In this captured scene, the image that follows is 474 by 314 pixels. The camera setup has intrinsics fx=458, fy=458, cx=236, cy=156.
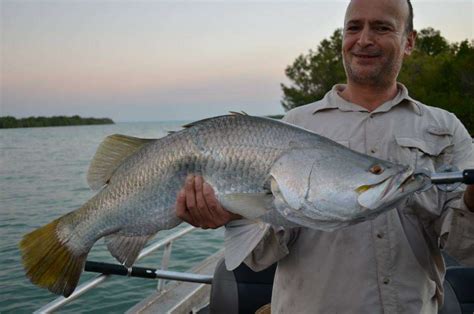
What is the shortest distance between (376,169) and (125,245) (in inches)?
56.6

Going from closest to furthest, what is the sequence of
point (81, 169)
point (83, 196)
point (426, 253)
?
point (426, 253)
point (83, 196)
point (81, 169)

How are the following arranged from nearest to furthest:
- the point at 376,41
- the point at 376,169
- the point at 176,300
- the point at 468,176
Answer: the point at 468,176, the point at 376,169, the point at 376,41, the point at 176,300

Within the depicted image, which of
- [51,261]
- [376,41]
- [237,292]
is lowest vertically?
[237,292]

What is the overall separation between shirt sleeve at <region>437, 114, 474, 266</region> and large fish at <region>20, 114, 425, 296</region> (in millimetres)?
540

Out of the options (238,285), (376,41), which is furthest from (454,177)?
(238,285)

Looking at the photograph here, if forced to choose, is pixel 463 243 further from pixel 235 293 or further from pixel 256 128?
pixel 235 293

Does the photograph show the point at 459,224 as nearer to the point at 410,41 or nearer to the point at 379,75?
the point at 379,75

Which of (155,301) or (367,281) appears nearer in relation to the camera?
(367,281)

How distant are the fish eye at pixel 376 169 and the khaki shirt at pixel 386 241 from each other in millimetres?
505

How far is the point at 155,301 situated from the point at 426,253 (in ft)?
11.7

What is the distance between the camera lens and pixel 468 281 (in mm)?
4188

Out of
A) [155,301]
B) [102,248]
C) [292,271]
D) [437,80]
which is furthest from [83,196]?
[437,80]

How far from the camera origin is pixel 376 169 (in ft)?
6.88

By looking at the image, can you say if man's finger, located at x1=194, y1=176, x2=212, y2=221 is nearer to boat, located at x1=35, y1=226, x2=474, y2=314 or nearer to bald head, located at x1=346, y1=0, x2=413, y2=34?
bald head, located at x1=346, y1=0, x2=413, y2=34
